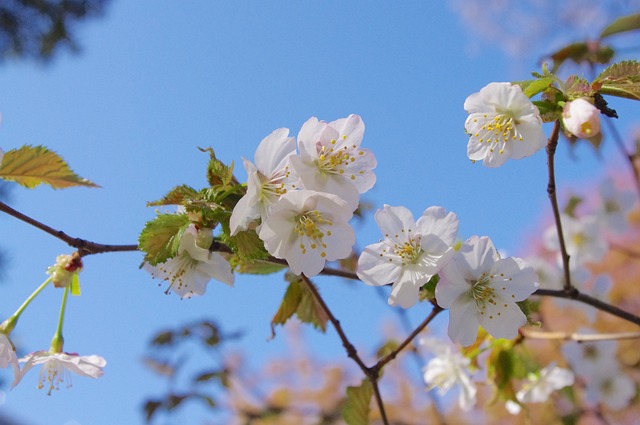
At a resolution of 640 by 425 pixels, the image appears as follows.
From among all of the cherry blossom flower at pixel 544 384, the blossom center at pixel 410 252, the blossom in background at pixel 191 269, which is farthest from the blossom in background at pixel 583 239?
the blossom in background at pixel 191 269

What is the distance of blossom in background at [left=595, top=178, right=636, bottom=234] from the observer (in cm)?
199

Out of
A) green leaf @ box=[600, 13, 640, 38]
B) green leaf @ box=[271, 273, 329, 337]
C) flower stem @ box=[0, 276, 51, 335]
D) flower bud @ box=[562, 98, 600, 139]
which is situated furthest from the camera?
green leaf @ box=[600, 13, 640, 38]

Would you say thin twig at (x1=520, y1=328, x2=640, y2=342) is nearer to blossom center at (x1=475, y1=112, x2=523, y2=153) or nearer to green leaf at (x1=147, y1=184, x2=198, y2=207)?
blossom center at (x1=475, y1=112, x2=523, y2=153)

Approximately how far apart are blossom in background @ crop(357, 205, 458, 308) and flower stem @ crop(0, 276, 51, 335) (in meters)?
0.37

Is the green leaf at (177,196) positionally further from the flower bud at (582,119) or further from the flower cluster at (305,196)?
the flower bud at (582,119)

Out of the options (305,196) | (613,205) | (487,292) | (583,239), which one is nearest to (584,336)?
(487,292)

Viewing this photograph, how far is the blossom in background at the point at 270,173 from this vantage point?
1.82 ft

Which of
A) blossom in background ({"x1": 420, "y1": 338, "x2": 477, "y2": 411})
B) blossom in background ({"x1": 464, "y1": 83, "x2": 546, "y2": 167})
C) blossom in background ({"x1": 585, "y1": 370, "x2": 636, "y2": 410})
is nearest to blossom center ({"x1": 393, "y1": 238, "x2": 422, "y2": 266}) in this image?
blossom in background ({"x1": 464, "y1": 83, "x2": 546, "y2": 167})

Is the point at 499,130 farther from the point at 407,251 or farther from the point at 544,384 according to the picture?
the point at 544,384

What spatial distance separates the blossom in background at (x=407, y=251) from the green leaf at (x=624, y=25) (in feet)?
2.11

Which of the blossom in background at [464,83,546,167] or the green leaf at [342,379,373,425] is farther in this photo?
the green leaf at [342,379,373,425]

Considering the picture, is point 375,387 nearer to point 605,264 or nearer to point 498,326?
point 498,326

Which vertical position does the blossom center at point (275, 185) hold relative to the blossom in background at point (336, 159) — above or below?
below

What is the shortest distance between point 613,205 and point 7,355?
1933mm
